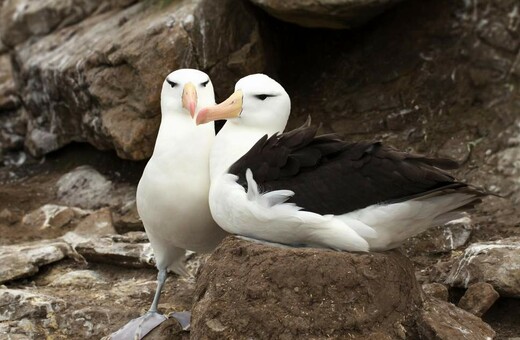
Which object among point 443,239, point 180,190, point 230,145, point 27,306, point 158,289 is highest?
point 230,145

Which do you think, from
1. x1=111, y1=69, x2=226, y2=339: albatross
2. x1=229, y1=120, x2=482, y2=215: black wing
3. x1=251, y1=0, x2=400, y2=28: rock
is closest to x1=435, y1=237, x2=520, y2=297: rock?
x1=229, y1=120, x2=482, y2=215: black wing

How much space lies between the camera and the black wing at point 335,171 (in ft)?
15.9

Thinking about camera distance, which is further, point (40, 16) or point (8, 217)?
point (40, 16)

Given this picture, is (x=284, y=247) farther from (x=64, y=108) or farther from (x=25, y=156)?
(x=25, y=156)

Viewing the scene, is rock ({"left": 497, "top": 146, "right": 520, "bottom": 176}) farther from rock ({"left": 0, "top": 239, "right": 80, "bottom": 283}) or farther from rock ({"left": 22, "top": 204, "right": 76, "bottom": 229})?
rock ({"left": 22, "top": 204, "right": 76, "bottom": 229})

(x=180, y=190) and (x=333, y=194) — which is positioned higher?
(x=333, y=194)

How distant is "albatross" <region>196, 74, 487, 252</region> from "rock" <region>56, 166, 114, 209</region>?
157 inches

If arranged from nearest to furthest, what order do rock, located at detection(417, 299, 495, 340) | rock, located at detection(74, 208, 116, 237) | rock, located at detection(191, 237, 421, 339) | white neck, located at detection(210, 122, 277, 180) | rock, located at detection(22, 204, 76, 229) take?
rock, located at detection(191, 237, 421, 339) → rock, located at detection(417, 299, 495, 340) → white neck, located at detection(210, 122, 277, 180) → rock, located at detection(74, 208, 116, 237) → rock, located at detection(22, 204, 76, 229)

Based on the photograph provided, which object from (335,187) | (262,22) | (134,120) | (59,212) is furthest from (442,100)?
(335,187)

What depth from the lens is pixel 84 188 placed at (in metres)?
9.21

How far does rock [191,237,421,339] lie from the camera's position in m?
4.67

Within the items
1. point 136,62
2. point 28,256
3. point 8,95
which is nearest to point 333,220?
point 28,256

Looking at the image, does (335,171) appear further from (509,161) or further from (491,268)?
(509,161)

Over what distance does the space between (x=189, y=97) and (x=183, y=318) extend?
1.27m
